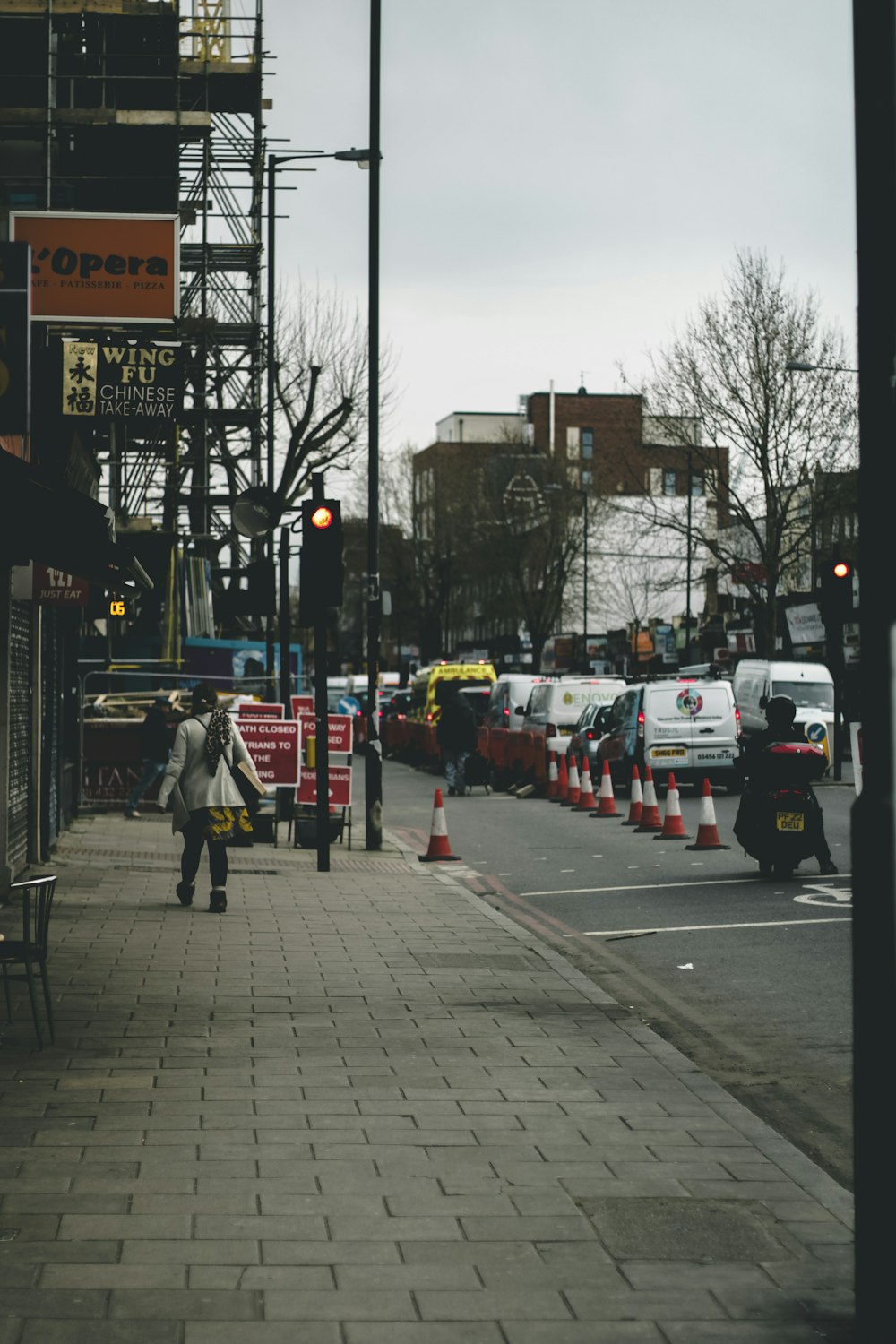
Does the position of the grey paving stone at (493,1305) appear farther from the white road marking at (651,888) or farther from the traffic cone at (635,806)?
the traffic cone at (635,806)

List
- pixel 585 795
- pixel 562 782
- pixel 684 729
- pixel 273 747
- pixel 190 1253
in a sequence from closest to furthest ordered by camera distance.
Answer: pixel 190 1253, pixel 273 747, pixel 585 795, pixel 684 729, pixel 562 782

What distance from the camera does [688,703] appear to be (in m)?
27.0

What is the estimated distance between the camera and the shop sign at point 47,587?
14.1 m

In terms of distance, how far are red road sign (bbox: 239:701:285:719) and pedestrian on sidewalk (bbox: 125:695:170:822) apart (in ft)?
9.45

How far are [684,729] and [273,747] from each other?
9.19 metres

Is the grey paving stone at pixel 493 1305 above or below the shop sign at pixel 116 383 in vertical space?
below

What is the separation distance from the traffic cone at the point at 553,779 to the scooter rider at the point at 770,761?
12703 millimetres

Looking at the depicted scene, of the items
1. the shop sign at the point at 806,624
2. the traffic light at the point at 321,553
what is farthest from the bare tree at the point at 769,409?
the traffic light at the point at 321,553

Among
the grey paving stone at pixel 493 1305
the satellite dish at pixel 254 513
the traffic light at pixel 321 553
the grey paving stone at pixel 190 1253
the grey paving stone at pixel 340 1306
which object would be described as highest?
the satellite dish at pixel 254 513

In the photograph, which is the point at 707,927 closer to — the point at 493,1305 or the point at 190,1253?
the point at 190,1253

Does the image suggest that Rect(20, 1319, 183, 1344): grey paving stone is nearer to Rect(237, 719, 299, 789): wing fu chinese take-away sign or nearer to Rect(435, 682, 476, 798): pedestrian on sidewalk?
Rect(237, 719, 299, 789): wing fu chinese take-away sign

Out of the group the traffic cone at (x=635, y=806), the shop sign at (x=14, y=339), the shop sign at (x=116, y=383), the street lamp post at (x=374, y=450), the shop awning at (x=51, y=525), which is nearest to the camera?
the shop sign at (x=14, y=339)

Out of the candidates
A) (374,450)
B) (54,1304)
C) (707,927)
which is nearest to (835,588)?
(374,450)

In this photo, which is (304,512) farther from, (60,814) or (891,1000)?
(891,1000)
